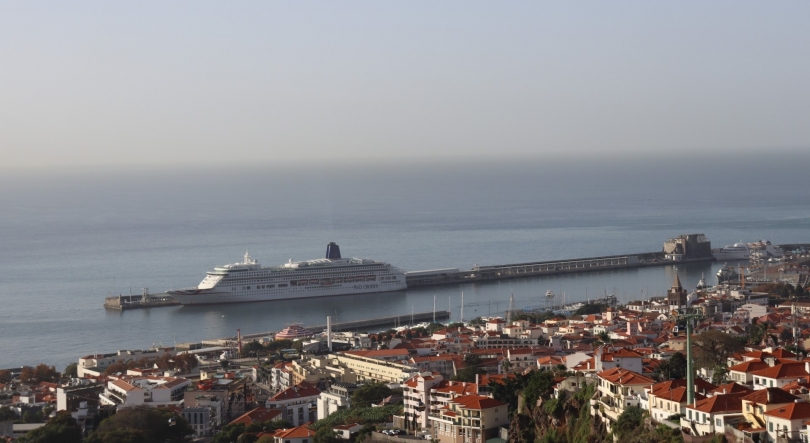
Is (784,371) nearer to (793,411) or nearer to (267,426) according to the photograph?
(793,411)

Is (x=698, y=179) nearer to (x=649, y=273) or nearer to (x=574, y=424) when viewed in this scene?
(x=649, y=273)

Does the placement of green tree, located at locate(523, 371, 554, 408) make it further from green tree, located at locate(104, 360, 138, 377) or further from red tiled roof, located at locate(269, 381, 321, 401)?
green tree, located at locate(104, 360, 138, 377)

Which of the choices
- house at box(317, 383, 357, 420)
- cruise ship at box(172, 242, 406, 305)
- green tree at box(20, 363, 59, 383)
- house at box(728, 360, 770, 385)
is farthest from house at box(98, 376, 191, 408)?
cruise ship at box(172, 242, 406, 305)

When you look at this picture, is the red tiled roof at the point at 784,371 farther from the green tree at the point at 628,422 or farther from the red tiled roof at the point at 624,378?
the green tree at the point at 628,422

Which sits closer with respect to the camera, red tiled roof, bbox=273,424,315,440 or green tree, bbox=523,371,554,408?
green tree, bbox=523,371,554,408

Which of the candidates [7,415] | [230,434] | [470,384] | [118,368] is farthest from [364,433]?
[118,368]

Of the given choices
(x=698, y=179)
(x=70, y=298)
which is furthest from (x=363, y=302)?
(x=698, y=179)

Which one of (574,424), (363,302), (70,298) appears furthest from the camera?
(363,302)
